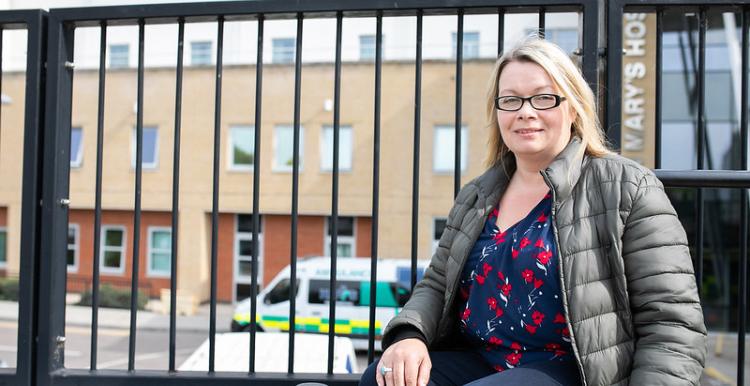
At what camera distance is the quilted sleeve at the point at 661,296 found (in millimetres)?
1340

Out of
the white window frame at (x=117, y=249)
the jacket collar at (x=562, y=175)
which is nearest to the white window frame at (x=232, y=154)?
the white window frame at (x=117, y=249)

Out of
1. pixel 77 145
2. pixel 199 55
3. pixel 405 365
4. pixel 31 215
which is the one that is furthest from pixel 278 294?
pixel 405 365

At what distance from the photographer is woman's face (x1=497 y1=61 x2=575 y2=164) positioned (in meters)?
1.57

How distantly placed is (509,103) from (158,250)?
1944 cm

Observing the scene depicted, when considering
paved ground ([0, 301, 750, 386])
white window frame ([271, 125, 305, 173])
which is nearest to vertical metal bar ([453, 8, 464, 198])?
paved ground ([0, 301, 750, 386])

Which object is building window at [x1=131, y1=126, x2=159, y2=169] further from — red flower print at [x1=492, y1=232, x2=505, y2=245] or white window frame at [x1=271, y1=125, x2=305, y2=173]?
red flower print at [x1=492, y1=232, x2=505, y2=245]

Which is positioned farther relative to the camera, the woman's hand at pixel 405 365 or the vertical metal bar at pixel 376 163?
the vertical metal bar at pixel 376 163

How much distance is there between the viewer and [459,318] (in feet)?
5.58

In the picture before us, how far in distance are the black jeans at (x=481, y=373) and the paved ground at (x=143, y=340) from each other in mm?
11057

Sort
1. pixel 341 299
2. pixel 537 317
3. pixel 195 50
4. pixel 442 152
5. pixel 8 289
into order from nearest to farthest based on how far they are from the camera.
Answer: pixel 537 317
pixel 341 299
pixel 442 152
pixel 8 289
pixel 195 50

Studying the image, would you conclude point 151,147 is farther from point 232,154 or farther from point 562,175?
point 562,175

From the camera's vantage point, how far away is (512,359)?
1538 millimetres

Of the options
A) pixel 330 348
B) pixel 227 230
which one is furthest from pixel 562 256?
pixel 227 230

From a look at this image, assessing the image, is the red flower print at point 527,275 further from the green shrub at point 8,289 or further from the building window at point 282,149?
the green shrub at point 8,289
